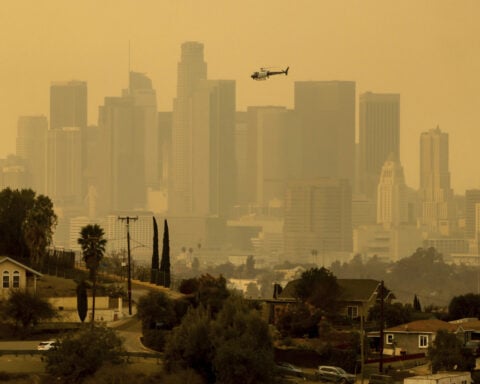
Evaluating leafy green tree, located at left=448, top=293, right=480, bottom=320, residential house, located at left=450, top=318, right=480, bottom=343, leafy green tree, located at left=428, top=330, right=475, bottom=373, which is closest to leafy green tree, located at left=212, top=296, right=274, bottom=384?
leafy green tree, located at left=428, top=330, right=475, bottom=373

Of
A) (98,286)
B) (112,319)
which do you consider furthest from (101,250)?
(112,319)

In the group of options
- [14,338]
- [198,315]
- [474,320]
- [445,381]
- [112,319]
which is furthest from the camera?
[474,320]

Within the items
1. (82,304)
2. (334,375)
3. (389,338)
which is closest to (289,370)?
(334,375)

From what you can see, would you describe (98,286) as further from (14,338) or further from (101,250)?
(14,338)

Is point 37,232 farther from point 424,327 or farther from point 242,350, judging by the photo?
point 242,350

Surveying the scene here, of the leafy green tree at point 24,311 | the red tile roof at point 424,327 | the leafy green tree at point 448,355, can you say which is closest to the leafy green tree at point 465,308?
the red tile roof at point 424,327

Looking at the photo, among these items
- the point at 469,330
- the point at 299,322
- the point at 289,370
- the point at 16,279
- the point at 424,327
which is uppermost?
the point at 16,279
